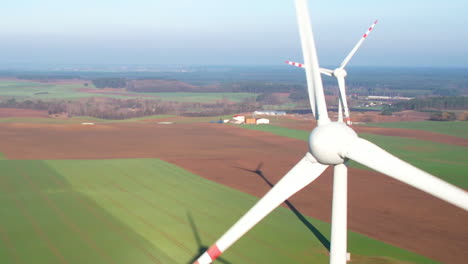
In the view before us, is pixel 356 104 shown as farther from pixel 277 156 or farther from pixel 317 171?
pixel 317 171

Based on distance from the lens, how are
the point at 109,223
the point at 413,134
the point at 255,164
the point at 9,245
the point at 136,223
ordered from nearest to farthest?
1. the point at 9,245
2. the point at 109,223
3. the point at 136,223
4. the point at 255,164
5. the point at 413,134

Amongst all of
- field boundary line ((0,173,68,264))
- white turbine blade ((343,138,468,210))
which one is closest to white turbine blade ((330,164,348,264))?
white turbine blade ((343,138,468,210))

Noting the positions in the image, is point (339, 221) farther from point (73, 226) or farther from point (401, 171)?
point (73, 226)

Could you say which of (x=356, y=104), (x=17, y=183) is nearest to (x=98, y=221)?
(x=17, y=183)

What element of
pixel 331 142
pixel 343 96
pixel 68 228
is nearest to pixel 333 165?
pixel 331 142

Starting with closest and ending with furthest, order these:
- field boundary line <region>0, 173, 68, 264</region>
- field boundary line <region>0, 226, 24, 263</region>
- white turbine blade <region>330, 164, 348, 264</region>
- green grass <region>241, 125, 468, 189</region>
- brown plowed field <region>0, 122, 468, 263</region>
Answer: white turbine blade <region>330, 164, 348, 264</region>
field boundary line <region>0, 226, 24, 263</region>
field boundary line <region>0, 173, 68, 264</region>
brown plowed field <region>0, 122, 468, 263</region>
green grass <region>241, 125, 468, 189</region>

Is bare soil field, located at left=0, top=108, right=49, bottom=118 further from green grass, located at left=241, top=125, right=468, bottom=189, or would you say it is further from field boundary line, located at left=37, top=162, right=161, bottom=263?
field boundary line, located at left=37, top=162, right=161, bottom=263

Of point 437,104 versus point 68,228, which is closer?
point 68,228
